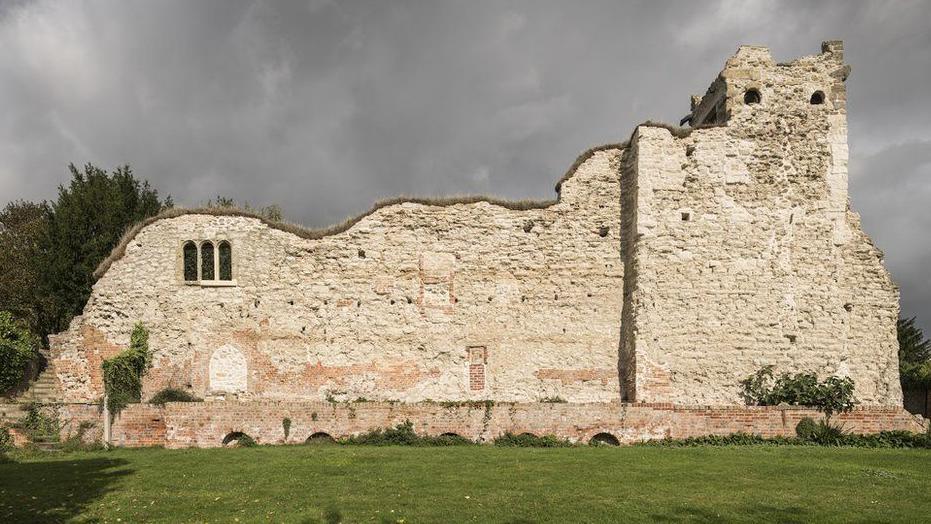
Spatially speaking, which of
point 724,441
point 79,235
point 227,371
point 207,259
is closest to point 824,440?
point 724,441

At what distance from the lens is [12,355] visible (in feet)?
63.4

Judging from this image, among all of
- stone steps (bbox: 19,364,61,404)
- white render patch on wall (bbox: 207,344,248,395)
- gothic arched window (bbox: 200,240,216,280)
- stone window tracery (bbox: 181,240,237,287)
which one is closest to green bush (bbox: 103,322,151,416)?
stone steps (bbox: 19,364,61,404)

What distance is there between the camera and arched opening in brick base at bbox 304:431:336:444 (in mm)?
15969

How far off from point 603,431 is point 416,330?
746 cm

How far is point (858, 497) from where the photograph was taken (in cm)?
952

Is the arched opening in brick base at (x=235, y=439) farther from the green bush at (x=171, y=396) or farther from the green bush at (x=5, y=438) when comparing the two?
the green bush at (x=5, y=438)

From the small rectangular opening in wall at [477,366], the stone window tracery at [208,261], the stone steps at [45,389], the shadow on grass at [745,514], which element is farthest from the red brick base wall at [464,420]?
the shadow on grass at [745,514]

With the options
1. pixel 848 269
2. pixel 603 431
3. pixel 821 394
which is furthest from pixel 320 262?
pixel 848 269

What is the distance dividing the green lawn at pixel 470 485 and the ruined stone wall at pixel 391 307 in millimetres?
5711

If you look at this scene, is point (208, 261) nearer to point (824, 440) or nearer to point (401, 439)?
point (401, 439)

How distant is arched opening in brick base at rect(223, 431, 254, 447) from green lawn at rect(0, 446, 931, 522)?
3.18 feet

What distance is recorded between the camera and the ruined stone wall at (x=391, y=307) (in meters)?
20.2

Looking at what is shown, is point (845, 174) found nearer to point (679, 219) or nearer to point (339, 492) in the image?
point (679, 219)

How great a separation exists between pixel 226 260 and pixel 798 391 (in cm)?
2005
